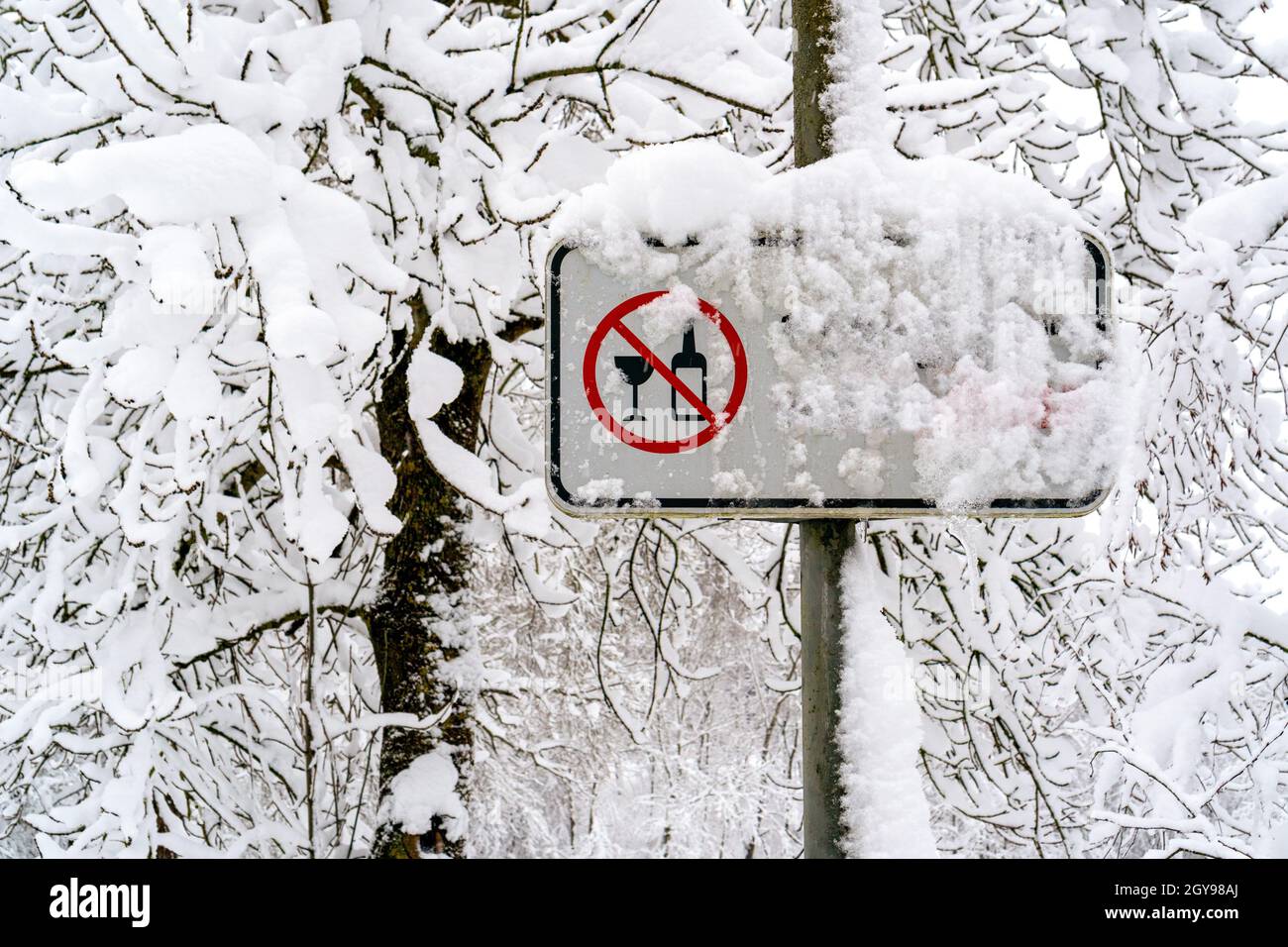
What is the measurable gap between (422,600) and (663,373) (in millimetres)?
2093

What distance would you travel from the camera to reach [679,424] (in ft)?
4.58

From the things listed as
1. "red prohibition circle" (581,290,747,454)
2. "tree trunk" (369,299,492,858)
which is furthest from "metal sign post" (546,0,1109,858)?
"tree trunk" (369,299,492,858)

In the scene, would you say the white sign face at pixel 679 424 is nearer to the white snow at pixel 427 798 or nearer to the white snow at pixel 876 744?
the white snow at pixel 876 744

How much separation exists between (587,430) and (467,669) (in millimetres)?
2047

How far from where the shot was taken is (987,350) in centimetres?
141

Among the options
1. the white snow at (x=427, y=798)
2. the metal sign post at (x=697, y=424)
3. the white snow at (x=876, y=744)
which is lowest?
the white snow at (x=427, y=798)

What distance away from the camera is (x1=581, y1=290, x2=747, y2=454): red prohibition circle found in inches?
54.6

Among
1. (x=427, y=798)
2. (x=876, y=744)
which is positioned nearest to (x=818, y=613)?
(x=876, y=744)

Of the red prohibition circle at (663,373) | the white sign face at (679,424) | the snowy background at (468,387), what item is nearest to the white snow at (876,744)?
the snowy background at (468,387)

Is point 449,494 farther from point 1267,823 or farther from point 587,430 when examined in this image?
A: point 1267,823

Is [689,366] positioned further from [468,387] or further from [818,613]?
[468,387]

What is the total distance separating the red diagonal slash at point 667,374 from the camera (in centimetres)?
139

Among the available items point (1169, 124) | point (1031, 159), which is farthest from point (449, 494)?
point (1169, 124)

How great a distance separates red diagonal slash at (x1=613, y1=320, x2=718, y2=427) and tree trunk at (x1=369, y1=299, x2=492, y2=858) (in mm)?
1882
